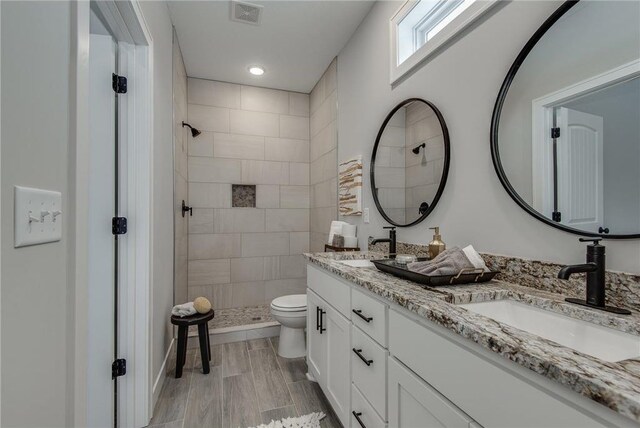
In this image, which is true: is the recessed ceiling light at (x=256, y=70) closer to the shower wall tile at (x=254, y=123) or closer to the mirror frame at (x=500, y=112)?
the shower wall tile at (x=254, y=123)

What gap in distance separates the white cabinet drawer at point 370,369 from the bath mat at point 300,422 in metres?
0.54

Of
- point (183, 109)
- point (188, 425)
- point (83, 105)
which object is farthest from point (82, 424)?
point (183, 109)

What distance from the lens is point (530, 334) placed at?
65 centimetres

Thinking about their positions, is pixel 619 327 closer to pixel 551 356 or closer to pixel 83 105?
pixel 551 356

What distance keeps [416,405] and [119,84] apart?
195 cm

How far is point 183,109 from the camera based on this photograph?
2969mm

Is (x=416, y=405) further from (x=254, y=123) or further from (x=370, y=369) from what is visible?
(x=254, y=123)

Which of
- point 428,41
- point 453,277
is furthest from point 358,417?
point 428,41

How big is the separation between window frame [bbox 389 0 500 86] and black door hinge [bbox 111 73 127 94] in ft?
5.09

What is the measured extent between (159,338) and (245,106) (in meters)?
2.50

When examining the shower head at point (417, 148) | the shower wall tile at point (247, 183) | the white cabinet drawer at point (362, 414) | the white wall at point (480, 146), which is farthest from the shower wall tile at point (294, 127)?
the white cabinet drawer at point (362, 414)

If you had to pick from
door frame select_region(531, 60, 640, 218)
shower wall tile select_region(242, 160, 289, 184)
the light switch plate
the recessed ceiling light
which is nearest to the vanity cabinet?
door frame select_region(531, 60, 640, 218)

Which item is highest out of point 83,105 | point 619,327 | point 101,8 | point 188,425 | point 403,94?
point 101,8

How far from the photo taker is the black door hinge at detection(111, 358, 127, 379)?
1.59 m
